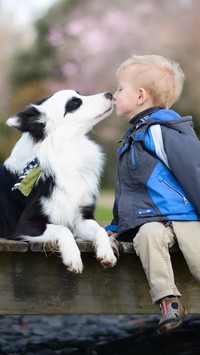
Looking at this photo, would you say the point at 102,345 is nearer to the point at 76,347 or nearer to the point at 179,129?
the point at 76,347

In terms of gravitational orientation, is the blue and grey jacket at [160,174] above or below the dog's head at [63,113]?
below

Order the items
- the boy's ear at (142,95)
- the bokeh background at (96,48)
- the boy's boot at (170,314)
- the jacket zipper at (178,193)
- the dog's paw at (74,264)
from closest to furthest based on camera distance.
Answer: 1. the boy's boot at (170,314)
2. the dog's paw at (74,264)
3. the jacket zipper at (178,193)
4. the boy's ear at (142,95)
5. the bokeh background at (96,48)

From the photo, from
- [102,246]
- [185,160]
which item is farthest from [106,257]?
[185,160]

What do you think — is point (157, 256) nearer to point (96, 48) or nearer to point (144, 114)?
point (144, 114)

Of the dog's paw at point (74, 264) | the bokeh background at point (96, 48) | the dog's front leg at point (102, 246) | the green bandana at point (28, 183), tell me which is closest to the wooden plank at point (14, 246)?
the dog's paw at point (74, 264)

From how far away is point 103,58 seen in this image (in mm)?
15773

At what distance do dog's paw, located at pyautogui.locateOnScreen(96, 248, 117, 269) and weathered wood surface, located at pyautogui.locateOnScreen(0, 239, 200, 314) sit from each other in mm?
79

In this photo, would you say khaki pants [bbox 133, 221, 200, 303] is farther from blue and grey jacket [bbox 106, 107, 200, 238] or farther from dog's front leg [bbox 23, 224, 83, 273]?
dog's front leg [bbox 23, 224, 83, 273]

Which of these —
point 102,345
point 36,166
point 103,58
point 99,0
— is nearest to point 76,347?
point 102,345

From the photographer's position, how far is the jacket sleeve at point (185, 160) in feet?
9.16

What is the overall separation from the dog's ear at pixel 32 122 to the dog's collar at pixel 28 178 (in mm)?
141

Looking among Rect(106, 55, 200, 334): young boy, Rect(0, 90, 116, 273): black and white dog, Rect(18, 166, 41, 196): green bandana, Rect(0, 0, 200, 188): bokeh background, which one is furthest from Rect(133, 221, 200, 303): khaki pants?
Rect(0, 0, 200, 188): bokeh background

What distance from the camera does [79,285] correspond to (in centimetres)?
289

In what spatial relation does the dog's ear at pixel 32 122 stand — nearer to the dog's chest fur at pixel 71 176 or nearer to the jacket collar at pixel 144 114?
the dog's chest fur at pixel 71 176
